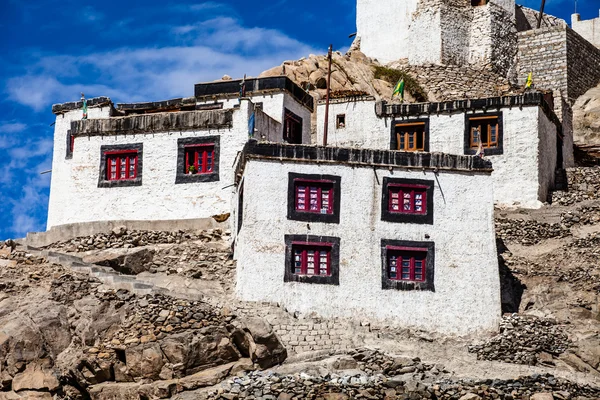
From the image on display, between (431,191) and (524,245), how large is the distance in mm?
6189

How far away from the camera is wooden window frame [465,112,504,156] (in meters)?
46.8

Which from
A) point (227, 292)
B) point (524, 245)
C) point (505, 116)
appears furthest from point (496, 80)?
point (227, 292)

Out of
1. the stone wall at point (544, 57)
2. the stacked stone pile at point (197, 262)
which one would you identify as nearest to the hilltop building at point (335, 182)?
the stacked stone pile at point (197, 262)

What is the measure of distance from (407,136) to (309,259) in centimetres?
1334

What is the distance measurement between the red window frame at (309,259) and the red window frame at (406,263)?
2326mm

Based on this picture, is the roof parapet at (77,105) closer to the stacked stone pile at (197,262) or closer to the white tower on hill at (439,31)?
the stacked stone pile at (197,262)

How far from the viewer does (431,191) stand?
39.1 meters

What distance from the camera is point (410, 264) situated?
38.2 m

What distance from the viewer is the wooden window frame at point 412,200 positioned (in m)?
38.6

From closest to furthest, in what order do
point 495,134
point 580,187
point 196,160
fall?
1. point 196,160
2. point 495,134
3. point 580,187

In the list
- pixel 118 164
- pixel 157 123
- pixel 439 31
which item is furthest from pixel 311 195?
pixel 439 31

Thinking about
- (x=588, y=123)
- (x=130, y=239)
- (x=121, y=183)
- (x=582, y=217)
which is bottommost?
(x=130, y=239)

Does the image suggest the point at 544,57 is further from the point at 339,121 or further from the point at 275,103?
the point at 275,103

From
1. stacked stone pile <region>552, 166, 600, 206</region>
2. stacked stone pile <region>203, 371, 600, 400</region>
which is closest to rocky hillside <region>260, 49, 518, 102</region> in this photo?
stacked stone pile <region>552, 166, 600, 206</region>
